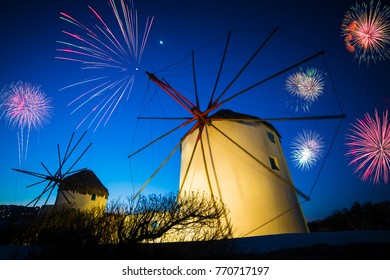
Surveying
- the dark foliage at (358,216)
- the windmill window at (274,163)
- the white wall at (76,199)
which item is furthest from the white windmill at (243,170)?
the dark foliage at (358,216)

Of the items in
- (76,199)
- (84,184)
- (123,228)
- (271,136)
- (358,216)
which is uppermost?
(84,184)

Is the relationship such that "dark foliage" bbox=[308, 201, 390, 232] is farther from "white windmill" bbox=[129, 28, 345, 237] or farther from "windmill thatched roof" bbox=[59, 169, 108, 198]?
"windmill thatched roof" bbox=[59, 169, 108, 198]

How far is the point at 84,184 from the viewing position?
87.4 feet

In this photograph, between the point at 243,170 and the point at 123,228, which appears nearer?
the point at 123,228

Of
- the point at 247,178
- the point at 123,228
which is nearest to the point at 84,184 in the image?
the point at 123,228

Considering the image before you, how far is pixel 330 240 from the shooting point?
6281mm

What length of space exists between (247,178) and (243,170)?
1.51 feet

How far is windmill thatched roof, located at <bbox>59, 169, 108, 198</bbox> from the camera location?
25.8 meters

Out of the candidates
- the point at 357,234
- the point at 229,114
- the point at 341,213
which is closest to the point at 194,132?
the point at 229,114

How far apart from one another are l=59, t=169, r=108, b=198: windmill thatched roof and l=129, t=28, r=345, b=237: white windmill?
17996 millimetres

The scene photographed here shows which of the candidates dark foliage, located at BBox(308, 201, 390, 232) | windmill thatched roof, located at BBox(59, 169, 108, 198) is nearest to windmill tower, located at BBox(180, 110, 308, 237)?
windmill thatched roof, located at BBox(59, 169, 108, 198)

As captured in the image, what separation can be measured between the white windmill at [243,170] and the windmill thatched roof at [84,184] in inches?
709

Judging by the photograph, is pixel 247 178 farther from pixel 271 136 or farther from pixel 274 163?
pixel 271 136
